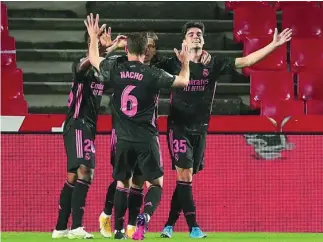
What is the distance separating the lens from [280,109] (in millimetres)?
11203

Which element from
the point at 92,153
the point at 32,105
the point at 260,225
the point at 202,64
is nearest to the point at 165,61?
the point at 202,64

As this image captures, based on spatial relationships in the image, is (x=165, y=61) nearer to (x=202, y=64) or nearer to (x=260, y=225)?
(x=202, y=64)

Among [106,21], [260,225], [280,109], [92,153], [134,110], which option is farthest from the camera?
[106,21]

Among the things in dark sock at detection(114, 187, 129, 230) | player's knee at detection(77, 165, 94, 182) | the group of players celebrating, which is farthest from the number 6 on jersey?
player's knee at detection(77, 165, 94, 182)

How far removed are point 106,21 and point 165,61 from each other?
355 centimetres

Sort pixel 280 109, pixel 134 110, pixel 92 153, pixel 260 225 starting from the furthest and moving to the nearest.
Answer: pixel 280 109
pixel 260 225
pixel 92 153
pixel 134 110

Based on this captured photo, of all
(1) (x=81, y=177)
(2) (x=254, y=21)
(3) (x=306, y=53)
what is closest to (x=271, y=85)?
(3) (x=306, y=53)

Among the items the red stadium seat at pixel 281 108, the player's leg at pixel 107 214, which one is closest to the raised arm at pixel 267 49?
the player's leg at pixel 107 214

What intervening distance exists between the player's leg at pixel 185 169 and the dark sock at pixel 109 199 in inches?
22.5

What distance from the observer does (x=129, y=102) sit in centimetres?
807

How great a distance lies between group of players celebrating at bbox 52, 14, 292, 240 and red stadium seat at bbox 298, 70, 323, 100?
9.75 feet

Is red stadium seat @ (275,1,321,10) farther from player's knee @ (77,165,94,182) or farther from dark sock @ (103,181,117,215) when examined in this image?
player's knee @ (77,165,94,182)

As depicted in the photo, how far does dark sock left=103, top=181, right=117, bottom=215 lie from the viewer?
8948mm

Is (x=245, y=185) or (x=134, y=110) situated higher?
(x=134, y=110)
